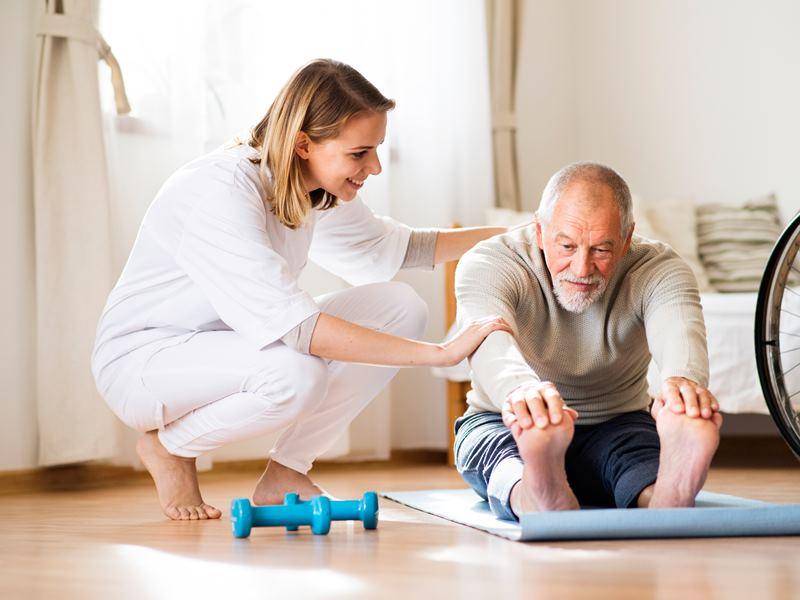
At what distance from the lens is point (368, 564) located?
1488 millimetres

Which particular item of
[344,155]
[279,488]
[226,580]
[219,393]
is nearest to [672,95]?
[344,155]

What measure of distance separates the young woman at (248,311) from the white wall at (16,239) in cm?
87

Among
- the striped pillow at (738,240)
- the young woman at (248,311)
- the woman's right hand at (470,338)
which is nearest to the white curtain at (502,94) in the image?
the striped pillow at (738,240)

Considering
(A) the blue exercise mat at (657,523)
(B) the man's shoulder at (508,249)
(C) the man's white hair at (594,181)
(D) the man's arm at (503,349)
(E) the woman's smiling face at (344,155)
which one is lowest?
(A) the blue exercise mat at (657,523)

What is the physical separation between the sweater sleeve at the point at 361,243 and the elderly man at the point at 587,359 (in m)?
0.41

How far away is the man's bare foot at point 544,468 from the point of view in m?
1.59

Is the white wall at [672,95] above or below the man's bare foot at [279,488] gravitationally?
above

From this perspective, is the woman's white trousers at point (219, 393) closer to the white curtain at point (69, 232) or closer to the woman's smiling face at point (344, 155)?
the woman's smiling face at point (344, 155)

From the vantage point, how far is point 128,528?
6.56 ft

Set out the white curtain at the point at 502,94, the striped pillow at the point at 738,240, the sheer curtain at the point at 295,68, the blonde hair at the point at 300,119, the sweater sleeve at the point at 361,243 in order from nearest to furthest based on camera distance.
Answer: the blonde hair at the point at 300,119
the sweater sleeve at the point at 361,243
the sheer curtain at the point at 295,68
the striped pillow at the point at 738,240
the white curtain at the point at 502,94

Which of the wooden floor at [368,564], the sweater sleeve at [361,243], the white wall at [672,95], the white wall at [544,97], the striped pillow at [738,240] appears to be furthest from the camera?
the white wall at [544,97]

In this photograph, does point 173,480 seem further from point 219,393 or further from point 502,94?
point 502,94

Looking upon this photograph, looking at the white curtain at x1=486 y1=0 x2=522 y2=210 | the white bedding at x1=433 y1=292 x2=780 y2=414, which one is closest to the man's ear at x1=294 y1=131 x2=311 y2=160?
the white bedding at x1=433 y1=292 x2=780 y2=414

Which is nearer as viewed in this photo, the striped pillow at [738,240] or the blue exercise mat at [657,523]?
the blue exercise mat at [657,523]
